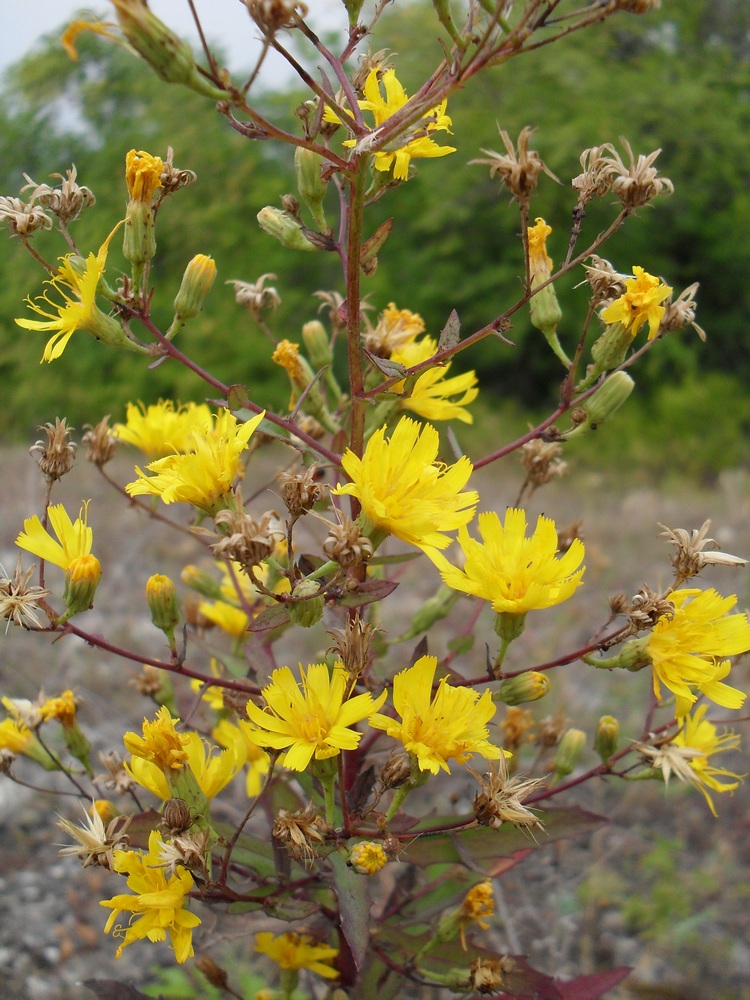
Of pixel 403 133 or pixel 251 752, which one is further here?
pixel 251 752

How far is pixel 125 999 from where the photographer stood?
126cm

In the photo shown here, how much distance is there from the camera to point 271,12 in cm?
80

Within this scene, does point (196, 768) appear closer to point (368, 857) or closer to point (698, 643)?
point (368, 857)

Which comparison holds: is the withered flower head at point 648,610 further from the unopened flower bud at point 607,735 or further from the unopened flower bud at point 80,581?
the unopened flower bud at point 80,581

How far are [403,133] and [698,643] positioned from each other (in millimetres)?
728

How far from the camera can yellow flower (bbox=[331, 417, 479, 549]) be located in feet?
3.18

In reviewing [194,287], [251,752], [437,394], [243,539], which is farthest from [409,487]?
[251,752]

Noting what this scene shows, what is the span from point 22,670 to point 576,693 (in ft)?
6.62

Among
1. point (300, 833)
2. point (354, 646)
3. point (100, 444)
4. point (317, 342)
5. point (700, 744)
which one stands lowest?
point (700, 744)

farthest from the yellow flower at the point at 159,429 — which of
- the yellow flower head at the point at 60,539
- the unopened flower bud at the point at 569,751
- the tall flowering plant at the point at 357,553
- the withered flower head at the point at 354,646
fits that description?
the unopened flower bud at the point at 569,751

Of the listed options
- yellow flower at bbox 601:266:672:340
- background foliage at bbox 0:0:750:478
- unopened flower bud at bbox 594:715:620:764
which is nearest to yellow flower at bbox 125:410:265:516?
yellow flower at bbox 601:266:672:340

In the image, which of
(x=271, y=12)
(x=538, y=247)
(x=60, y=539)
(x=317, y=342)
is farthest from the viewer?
(x=317, y=342)

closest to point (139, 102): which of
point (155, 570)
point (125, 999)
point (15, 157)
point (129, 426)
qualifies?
point (15, 157)

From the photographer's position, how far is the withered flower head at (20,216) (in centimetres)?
111
